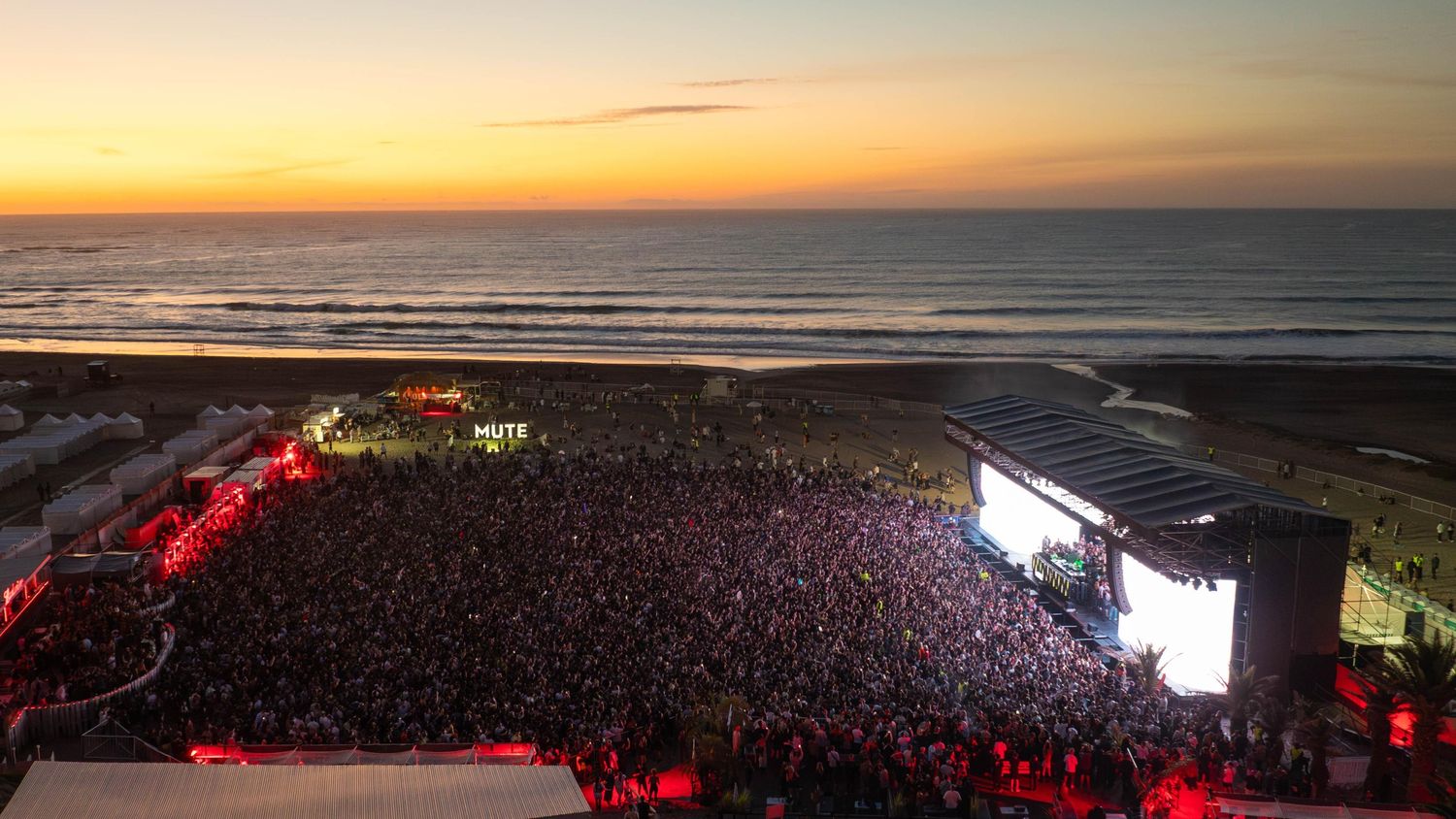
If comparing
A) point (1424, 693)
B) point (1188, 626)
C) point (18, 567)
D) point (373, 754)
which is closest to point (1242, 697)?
point (1188, 626)

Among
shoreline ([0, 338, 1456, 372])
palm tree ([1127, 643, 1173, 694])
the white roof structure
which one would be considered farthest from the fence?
shoreline ([0, 338, 1456, 372])

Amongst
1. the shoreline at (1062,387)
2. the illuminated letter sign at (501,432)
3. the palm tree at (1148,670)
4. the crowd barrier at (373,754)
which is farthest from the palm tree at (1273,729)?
the illuminated letter sign at (501,432)

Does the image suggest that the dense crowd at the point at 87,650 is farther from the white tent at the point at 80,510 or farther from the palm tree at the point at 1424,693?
the palm tree at the point at 1424,693

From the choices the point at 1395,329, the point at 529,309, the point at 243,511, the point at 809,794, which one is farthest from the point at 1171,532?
the point at 529,309

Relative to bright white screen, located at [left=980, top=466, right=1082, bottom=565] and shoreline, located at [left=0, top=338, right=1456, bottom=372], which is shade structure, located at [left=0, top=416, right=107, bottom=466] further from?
bright white screen, located at [left=980, top=466, right=1082, bottom=565]

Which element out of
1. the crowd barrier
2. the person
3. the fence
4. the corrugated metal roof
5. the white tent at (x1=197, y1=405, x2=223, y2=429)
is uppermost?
the corrugated metal roof

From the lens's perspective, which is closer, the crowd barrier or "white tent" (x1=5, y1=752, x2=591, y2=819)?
"white tent" (x1=5, y1=752, x2=591, y2=819)

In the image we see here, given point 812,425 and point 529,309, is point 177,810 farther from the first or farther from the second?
point 529,309

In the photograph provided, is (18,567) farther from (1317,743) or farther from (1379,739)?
(1379,739)
